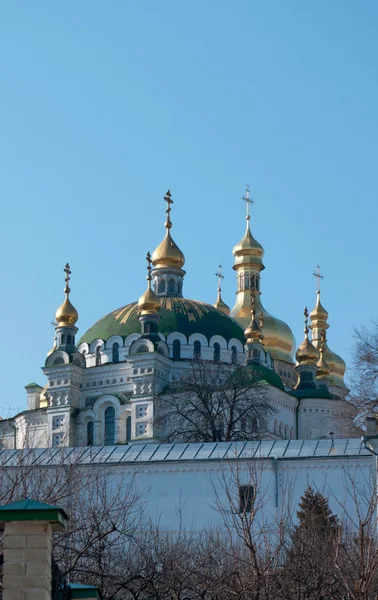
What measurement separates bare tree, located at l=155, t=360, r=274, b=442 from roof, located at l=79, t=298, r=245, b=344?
118 inches

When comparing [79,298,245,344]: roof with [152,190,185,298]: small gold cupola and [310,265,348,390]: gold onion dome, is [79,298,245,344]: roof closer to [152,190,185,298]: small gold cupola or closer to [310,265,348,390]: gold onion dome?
[152,190,185,298]: small gold cupola

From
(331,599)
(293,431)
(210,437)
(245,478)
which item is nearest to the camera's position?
(331,599)

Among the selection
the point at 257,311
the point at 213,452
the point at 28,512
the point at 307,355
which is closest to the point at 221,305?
the point at 257,311

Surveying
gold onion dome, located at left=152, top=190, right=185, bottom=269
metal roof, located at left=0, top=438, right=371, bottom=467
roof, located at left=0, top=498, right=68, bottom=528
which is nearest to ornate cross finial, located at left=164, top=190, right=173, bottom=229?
gold onion dome, located at left=152, top=190, right=185, bottom=269

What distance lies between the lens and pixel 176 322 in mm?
53562

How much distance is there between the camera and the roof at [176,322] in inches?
2103

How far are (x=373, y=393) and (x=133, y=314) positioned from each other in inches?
810

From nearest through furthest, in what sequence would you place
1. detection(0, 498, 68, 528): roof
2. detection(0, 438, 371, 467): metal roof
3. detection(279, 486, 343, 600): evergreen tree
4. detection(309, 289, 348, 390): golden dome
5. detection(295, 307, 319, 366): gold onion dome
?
detection(0, 498, 68, 528): roof < detection(279, 486, 343, 600): evergreen tree < detection(0, 438, 371, 467): metal roof < detection(295, 307, 319, 366): gold onion dome < detection(309, 289, 348, 390): golden dome

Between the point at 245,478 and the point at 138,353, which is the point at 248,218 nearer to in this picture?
the point at 138,353

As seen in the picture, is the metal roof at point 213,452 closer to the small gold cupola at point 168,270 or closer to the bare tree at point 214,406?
the bare tree at point 214,406

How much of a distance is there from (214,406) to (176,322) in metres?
7.98

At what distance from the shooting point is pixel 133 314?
54312 millimetres

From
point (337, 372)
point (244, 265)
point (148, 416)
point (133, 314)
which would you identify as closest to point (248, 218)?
point (244, 265)

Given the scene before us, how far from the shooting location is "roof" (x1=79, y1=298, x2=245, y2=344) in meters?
53.4
